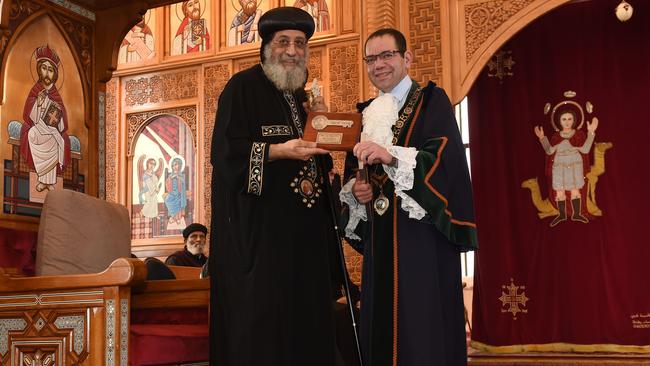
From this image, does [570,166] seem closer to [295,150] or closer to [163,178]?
[163,178]

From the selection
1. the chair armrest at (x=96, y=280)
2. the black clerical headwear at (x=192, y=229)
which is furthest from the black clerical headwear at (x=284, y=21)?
the black clerical headwear at (x=192, y=229)

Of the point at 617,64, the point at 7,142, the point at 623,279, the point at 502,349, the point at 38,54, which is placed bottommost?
the point at 502,349

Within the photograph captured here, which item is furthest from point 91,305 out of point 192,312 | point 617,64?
point 617,64

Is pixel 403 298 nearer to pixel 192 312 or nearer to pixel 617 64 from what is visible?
pixel 192 312

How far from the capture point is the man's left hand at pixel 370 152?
10.0ft

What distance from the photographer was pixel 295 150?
3.04 metres

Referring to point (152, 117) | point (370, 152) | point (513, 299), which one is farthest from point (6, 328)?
point (152, 117)

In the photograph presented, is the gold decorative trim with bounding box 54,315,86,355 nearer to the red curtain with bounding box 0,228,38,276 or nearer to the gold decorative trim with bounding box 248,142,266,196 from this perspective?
the red curtain with bounding box 0,228,38,276

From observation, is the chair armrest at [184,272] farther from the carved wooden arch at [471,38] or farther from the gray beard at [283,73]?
the carved wooden arch at [471,38]

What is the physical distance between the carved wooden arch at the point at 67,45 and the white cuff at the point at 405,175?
176 centimetres

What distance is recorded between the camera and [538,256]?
27.3 ft

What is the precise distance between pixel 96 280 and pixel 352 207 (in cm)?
107

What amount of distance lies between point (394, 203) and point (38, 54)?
6.16ft

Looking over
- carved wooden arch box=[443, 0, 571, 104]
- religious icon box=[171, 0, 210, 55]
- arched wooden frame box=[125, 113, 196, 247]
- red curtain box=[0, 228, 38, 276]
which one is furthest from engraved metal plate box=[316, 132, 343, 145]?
religious icon box=[171, 0, 210, 55]
